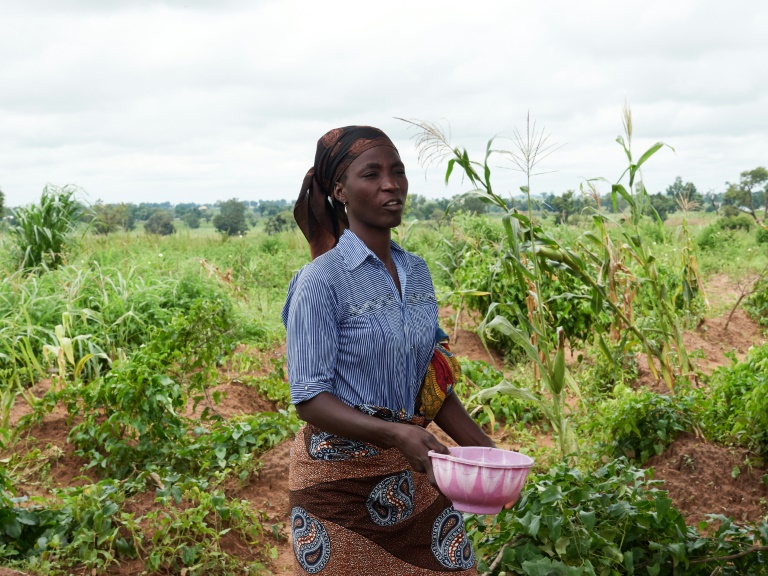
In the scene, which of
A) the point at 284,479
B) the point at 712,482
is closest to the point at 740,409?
the point at 712,482

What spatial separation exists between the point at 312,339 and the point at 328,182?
460 mm

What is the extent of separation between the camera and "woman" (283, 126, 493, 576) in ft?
6.24

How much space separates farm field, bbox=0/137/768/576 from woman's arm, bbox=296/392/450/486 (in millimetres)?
1019

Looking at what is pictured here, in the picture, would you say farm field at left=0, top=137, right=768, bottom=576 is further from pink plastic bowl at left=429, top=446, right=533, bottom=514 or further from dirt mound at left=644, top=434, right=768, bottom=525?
pink plastic bowl at left=429, top=446, right=533, bottom=514

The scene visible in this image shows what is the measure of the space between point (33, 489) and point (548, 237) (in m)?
2.76

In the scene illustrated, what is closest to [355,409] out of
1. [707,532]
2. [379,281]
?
[379,281]

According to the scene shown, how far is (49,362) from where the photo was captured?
5918 millimetres

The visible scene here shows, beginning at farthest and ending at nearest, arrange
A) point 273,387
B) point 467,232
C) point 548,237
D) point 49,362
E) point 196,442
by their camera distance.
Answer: point 467,232
point 49,362
point 273,387
point 196,442
point 548,237

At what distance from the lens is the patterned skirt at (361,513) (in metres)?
1.96

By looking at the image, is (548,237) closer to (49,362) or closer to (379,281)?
(379,281)

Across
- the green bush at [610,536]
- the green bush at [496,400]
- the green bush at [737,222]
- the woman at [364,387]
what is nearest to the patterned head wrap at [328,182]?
the woman at [364,387]

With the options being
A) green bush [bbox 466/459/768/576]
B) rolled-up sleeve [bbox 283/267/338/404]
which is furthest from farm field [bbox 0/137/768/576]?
rolled-up sleeve [bbox 283/267/338/404]

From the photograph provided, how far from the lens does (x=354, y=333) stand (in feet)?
6.38

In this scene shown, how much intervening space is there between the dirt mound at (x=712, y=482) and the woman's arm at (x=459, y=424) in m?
1.83
